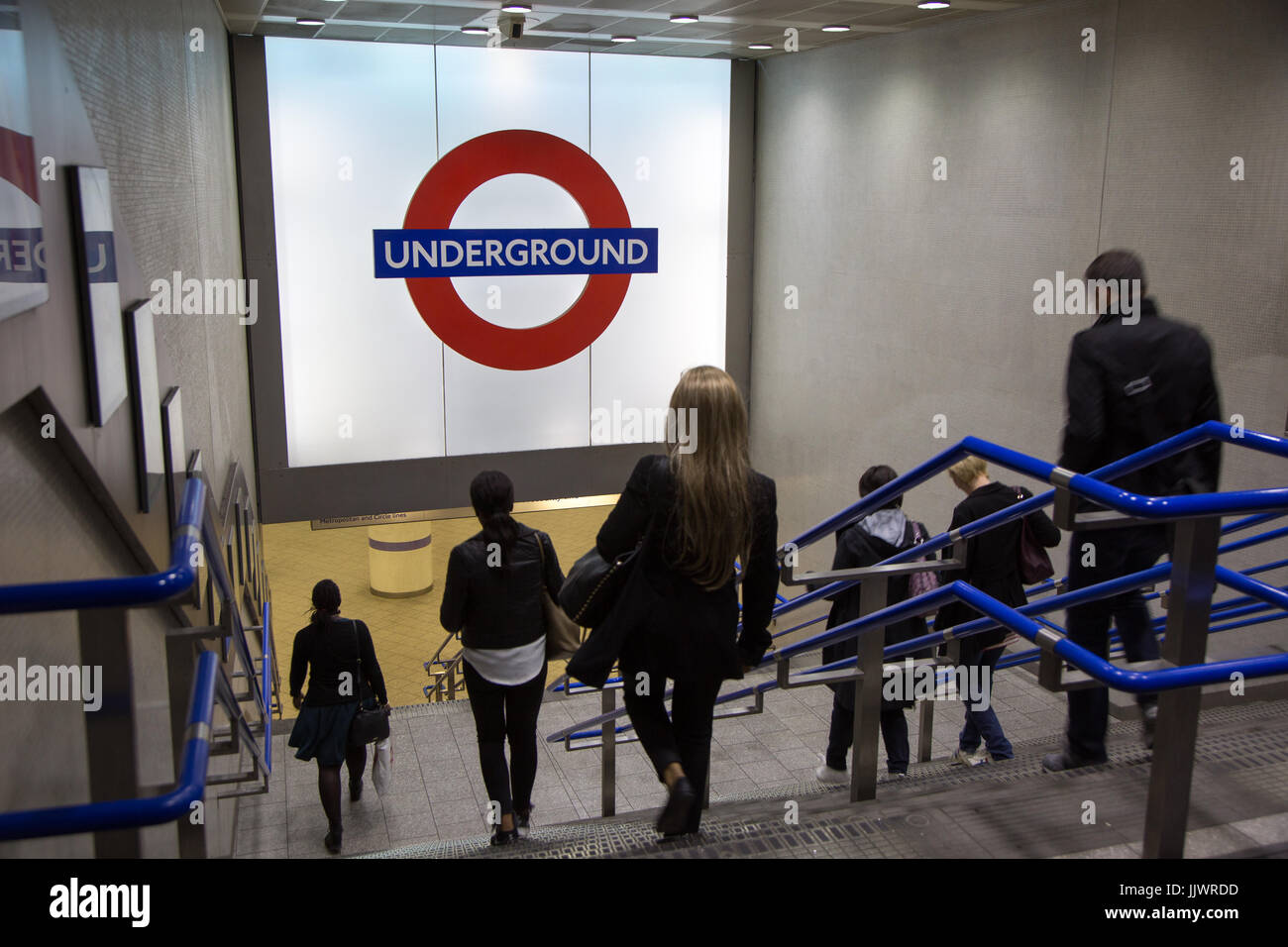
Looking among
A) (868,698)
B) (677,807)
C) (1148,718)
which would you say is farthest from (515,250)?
A: (677,807)

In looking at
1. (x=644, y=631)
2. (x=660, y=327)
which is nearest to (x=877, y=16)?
(x=660, y=327)

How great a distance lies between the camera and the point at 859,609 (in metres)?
3.50

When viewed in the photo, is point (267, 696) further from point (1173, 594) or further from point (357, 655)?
point (1173, 594)

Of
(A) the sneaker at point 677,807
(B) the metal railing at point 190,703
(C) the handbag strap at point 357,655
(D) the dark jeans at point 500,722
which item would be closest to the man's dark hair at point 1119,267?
(A) the sneaker at point 677,807

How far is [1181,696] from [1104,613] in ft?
3.10

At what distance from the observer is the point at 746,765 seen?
16.2ft

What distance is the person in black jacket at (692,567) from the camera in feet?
7.51

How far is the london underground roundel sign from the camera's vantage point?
8.57 meters

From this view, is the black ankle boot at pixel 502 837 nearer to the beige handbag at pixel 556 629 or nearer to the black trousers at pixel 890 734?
the beige handbag at pixel 556 629

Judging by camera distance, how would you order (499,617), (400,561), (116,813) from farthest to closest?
1. (400,561)
2. (499,617)
3. (116,813)

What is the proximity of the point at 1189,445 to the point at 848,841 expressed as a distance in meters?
1.27

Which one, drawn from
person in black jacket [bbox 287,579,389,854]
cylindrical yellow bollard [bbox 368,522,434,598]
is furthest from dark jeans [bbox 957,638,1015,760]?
cylindrical yellow bollard [bbox 368,522,434,598]

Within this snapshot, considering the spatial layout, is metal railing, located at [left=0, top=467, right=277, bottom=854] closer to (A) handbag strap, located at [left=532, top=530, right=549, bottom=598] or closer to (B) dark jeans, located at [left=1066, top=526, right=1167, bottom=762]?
(A) handbag strap, located at [left=532, top=530, right=549, bottom=598]

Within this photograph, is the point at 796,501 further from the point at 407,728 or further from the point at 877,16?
the point at 407,728
